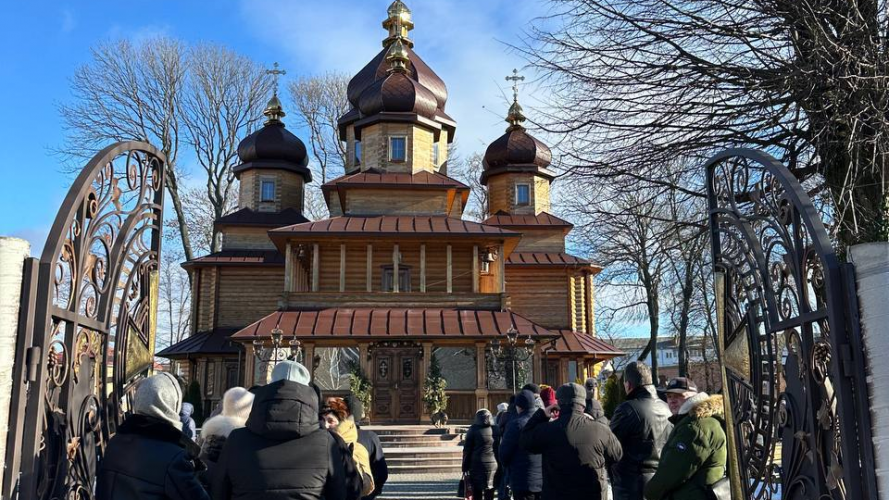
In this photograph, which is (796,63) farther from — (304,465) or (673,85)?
(304,465)

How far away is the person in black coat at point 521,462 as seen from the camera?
6.92 metres

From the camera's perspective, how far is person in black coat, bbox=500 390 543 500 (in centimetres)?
692

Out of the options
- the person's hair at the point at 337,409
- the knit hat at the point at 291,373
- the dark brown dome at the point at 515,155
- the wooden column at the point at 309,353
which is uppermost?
the dark brown dome at the point at 515,155

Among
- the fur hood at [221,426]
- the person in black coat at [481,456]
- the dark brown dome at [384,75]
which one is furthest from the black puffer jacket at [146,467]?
the dark brown dome at [384,75]

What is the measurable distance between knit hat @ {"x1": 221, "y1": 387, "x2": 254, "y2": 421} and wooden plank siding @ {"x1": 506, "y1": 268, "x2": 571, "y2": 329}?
24.4 meters

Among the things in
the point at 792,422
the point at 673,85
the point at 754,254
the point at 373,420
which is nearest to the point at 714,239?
the point at 754,254

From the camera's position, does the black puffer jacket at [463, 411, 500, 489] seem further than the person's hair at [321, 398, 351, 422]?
Yes

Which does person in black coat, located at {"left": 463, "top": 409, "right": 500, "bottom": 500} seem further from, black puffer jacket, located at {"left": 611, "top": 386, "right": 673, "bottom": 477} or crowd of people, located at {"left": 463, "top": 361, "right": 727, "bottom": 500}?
black puffer jacket, located at {"left": 611, "top": 386, "right": 673, "bottom": 477}

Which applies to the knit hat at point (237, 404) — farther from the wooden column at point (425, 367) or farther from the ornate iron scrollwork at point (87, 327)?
the wooden column at point (425, 367)

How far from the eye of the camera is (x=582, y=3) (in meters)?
7.31

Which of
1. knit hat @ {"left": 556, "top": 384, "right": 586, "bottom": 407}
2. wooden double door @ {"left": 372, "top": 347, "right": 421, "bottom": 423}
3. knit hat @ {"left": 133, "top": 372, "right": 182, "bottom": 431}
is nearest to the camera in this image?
knit hat @ {"left": 133, "top": 372, "right": 182, "bottom": 431}

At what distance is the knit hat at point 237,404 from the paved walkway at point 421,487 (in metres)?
8.12

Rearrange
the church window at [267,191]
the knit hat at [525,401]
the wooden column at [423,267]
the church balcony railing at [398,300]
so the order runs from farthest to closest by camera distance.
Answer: the church window at [267,191]
the wooden column at [423,267]
the church balcony railing at [398,300]
the knit hat at [525,401]

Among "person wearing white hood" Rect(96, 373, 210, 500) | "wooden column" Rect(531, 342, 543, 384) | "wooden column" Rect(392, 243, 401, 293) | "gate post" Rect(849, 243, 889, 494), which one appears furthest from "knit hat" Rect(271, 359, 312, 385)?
"wooden column" Rect(392, 243, 401, 293)
